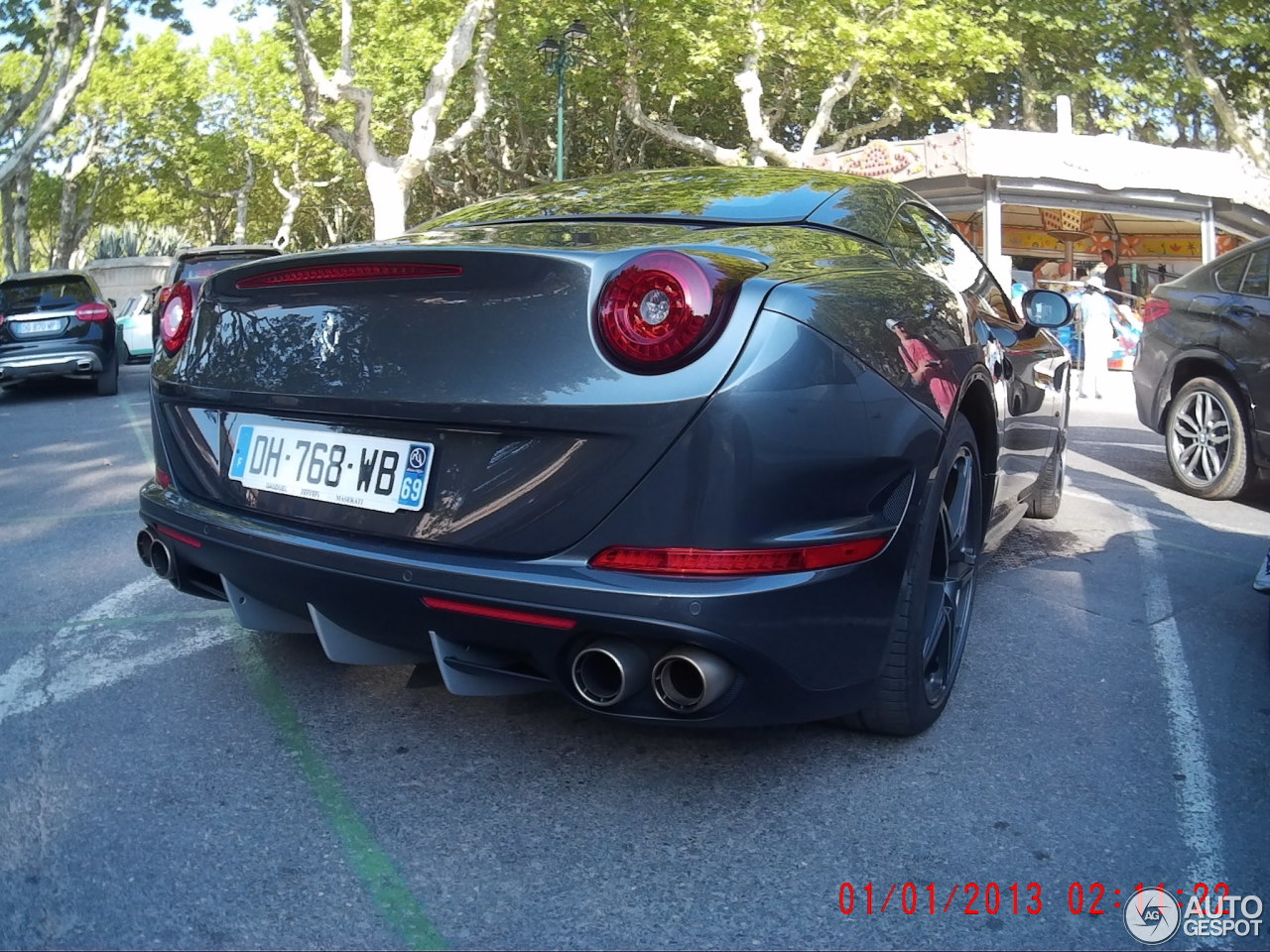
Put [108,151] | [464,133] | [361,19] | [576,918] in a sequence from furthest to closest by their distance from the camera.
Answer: [108,151]
[361,19]
[464,133]
[576,918]

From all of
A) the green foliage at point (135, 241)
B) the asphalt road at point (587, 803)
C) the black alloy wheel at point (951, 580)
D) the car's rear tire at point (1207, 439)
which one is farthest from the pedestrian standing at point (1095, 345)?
the green foliage at point (135, 241)

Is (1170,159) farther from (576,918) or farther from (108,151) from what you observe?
(108,151)

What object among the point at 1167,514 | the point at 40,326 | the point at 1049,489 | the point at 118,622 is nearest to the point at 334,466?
the point at 118,622

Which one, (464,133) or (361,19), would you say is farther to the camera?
(361,19)

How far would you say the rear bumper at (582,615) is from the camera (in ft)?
8.04

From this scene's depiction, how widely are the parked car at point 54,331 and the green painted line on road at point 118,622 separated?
1086cm

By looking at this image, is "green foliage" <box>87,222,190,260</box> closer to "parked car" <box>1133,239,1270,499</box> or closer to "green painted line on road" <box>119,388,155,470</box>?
"green painted line on road" <box>119,388,155,470</box>

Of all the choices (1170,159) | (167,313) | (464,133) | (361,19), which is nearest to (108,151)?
(361,19)

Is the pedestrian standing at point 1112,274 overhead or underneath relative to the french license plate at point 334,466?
underneath

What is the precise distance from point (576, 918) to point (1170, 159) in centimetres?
2189

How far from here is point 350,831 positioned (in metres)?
2.64

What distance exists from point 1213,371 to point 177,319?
574 cm

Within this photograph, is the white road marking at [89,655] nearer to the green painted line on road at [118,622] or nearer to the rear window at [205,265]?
the green painted line on road at [118,622]

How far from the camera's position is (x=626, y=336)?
97.7 inches
